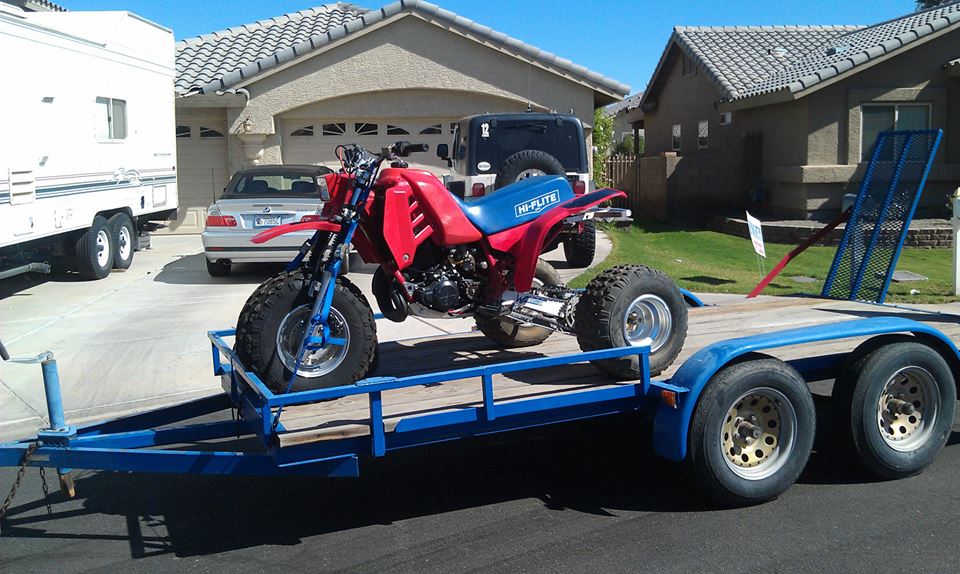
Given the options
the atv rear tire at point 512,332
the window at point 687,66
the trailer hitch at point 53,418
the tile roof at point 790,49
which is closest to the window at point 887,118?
the tile roof at point 790,49

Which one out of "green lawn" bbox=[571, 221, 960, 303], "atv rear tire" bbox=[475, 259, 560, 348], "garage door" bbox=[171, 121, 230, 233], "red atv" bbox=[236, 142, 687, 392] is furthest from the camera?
"garage door" bbox=[171, 121, 230, 233]

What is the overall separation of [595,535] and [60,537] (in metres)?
2.71

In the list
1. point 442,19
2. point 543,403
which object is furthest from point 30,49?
point 543,403

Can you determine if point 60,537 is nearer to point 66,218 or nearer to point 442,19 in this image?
point 66,218

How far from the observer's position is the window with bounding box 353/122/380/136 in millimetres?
18062

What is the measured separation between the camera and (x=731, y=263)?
587 inches

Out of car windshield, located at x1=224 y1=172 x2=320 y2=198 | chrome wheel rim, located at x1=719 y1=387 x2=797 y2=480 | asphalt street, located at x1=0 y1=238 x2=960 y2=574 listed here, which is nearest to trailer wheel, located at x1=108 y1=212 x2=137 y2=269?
car windshield, located at x1=224 y1=172 x2=320 y2=198

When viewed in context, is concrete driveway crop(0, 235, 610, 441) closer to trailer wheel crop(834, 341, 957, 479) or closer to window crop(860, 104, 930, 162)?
trailer wheel crop(834, 341, 957, 479)

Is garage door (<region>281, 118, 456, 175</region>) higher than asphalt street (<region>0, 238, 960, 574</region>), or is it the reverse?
garage door (<region>281, 118, 456, 175</region>)

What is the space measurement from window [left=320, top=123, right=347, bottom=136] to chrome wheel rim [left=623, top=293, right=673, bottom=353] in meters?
13.5

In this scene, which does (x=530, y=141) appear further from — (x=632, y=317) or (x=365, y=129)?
(x=632, y=317)

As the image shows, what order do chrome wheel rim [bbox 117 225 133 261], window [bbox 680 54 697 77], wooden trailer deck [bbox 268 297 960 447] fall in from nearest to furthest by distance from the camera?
wooden trailer deck [bbox 268 297 960 447]
chrome wheel rim [bbox 117 225 133 261]
window [bbox 680 54 697 77]

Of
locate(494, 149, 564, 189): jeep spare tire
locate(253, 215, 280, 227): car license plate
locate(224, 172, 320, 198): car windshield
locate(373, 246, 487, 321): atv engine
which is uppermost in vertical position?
locate(494, 149, 564, 189): jeep spare tire

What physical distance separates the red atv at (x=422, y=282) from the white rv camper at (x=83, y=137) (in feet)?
22.7
